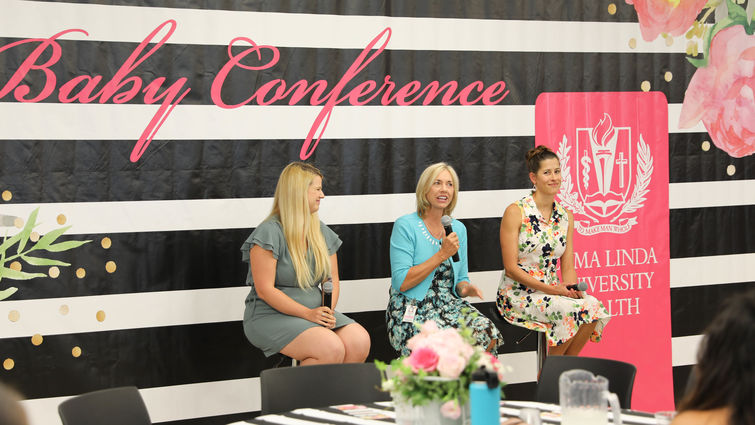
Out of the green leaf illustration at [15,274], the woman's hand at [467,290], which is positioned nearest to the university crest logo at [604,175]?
the woman's hand at [467,290]

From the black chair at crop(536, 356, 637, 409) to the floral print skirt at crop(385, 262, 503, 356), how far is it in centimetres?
115

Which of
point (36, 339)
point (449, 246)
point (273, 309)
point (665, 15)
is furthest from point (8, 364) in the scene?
point (665, 15)

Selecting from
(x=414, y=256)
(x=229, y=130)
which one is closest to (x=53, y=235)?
(x=229, y=130)

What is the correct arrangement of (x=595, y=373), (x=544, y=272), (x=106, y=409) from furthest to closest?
(x=544, y=272)
(x=595, y=373)
(x=106, y=409)

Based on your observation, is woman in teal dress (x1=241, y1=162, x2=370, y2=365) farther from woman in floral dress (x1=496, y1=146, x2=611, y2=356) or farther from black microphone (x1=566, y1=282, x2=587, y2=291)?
black microphone (x1=566, y1=282, x2=587, y2=291)

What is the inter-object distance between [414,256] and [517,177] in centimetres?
108

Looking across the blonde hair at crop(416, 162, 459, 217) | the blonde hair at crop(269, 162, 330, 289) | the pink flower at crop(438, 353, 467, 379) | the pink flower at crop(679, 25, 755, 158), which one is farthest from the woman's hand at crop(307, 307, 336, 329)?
the pink flower at crop(679, 25, 755, 158)

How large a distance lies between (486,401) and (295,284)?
2.13 m

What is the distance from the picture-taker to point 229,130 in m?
4.34

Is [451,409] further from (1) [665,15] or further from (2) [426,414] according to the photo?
(1) [665,15]

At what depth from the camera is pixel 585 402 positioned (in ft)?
6.86

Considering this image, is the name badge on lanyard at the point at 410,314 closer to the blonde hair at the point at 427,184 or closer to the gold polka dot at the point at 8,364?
the blonde hair at the point at 427,184

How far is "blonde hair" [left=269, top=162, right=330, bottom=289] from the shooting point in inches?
155

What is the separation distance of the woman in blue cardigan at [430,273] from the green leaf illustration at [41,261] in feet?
5.65
